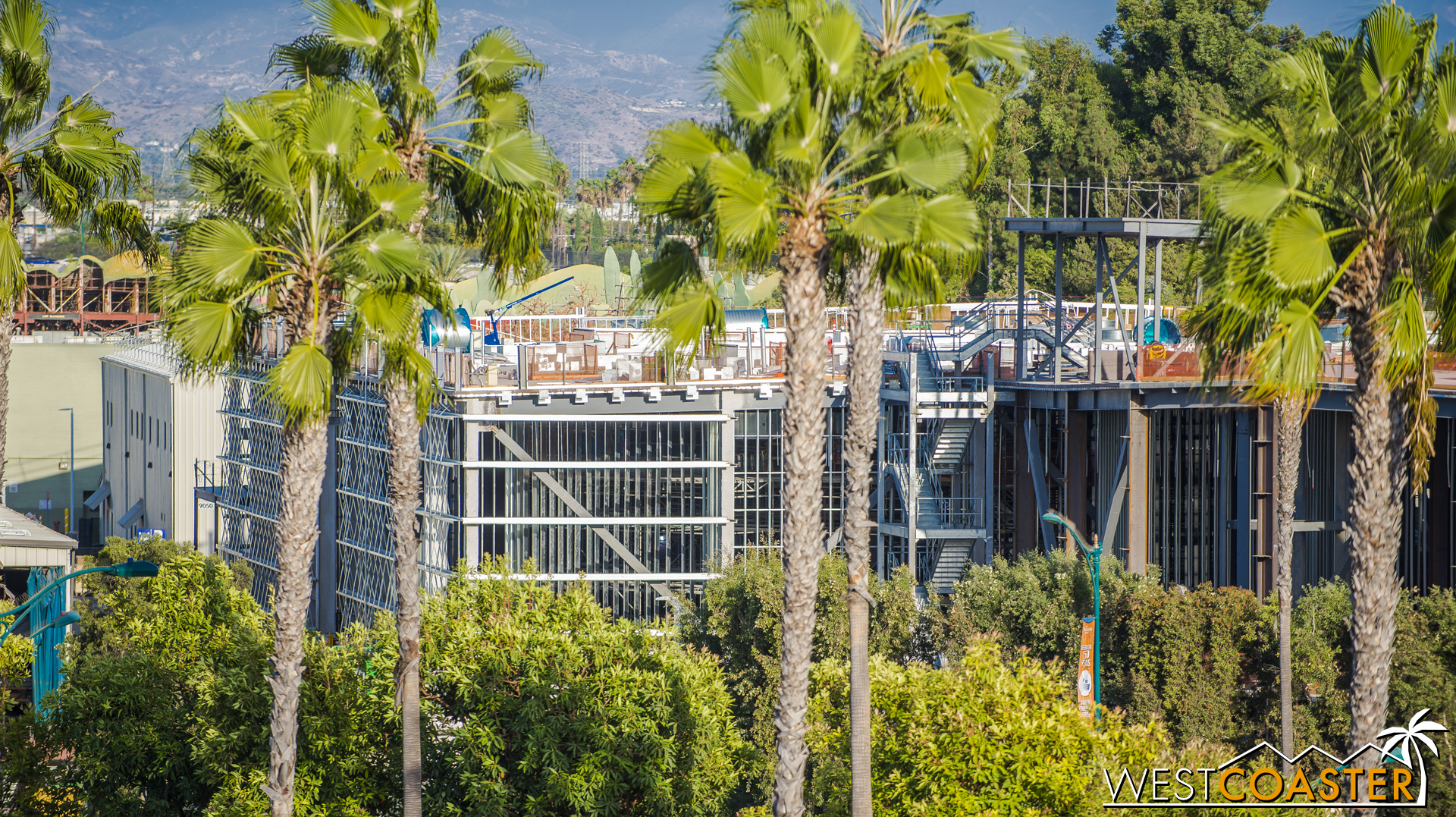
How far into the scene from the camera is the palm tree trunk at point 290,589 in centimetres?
1484

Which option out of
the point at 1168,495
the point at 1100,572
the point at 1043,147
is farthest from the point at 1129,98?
the point at 1100,572

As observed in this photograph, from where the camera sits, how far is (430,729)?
1870 cm

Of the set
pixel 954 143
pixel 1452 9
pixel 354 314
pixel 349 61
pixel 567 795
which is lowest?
pixel 567 795

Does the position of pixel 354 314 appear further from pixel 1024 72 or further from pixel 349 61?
pixel 1024 72

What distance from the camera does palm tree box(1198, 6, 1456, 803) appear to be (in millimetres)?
13078

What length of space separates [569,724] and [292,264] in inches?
264

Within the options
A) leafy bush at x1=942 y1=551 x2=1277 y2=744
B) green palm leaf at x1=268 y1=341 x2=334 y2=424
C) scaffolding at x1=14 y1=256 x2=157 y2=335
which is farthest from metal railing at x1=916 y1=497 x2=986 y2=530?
scaffolding at x1=14 y1=256 x2=157 y2=335

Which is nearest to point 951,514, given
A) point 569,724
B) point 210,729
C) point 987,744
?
point 569,724

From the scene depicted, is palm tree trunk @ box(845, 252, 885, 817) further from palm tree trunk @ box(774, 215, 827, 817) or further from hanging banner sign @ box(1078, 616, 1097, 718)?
hanging banner sign @ box(1078, 616, 1097, 718)

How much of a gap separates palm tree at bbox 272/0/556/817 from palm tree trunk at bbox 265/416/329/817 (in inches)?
43.3

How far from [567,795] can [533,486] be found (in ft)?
74.9

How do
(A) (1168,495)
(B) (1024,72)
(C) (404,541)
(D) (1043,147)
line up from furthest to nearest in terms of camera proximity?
1. (D) (1043,147)
2. (A) (1168,495)
3. (C) (404,541)
4. (B) (1024,72)

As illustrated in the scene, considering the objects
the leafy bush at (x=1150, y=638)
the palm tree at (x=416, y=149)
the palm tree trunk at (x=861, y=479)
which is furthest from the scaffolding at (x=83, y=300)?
the palm tree trunk at (x=861, y=479)

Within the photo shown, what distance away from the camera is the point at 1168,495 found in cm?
3766
